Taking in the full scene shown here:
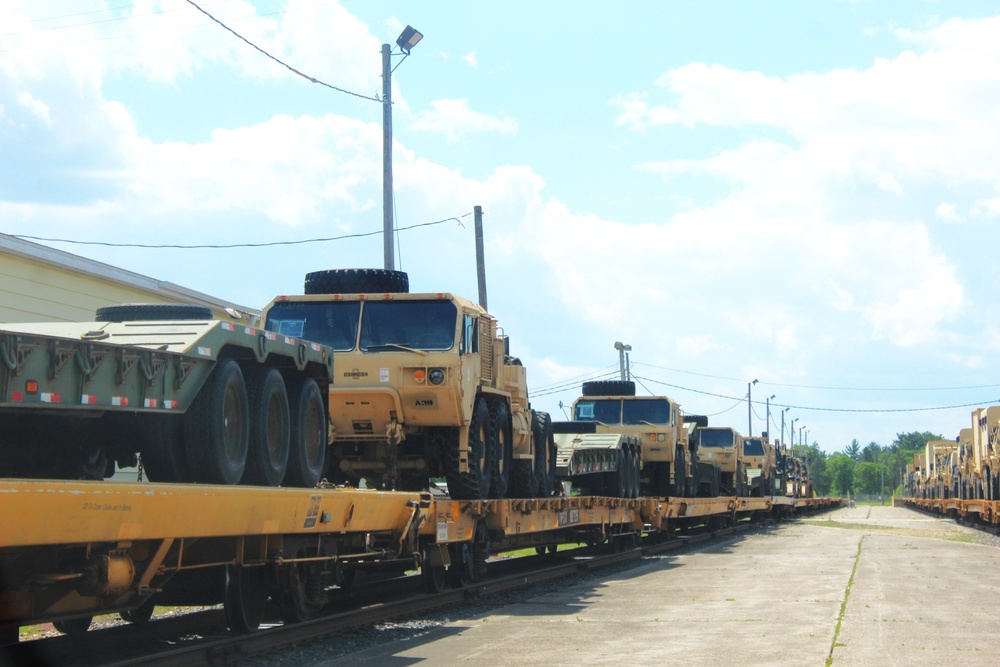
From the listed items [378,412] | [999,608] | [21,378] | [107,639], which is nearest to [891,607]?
[999,608]

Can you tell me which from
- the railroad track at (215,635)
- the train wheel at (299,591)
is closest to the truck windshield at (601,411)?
the railroad track at (215,635)

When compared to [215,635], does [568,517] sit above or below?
above

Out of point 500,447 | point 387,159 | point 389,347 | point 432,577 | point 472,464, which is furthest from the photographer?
point 387,159

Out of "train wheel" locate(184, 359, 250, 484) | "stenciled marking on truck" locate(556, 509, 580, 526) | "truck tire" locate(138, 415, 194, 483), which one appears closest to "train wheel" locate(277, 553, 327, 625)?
"train wheel" locate(184, 359, 250, 484)

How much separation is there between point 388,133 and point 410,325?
29.1 ft

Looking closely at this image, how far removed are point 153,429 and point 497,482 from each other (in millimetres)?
6968

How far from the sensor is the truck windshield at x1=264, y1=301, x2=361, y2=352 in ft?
41.4

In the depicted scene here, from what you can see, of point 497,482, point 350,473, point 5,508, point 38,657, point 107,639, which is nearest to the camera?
point 5,508

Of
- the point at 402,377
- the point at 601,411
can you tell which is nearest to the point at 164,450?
the point at 402,377

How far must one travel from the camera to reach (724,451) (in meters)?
34.2

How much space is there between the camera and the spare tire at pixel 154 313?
8.03 meters

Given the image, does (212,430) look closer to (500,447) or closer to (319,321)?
(319,321)

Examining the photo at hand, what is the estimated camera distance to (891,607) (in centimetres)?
1202

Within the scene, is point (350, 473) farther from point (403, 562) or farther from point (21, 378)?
point (21, 378)
